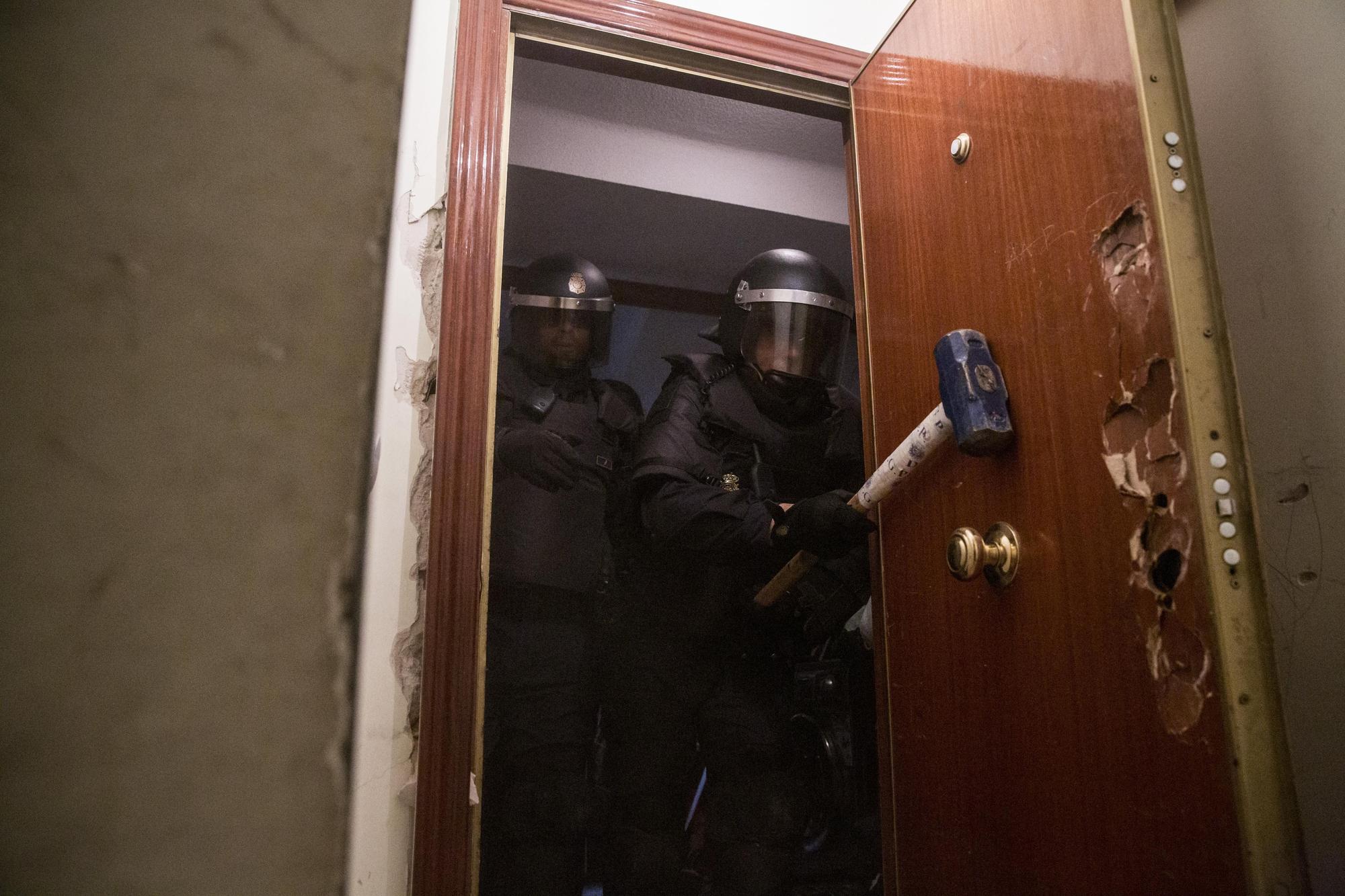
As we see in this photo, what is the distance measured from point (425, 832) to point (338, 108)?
91 cm

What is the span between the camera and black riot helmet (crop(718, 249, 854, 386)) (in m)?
1.98

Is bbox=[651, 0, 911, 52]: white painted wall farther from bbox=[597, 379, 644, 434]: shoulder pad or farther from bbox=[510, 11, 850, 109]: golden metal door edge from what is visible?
bbox=[597, 379, 644, 434]: shoulder pad

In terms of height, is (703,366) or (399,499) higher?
(703,366)

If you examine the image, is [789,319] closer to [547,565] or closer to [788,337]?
[788,337]

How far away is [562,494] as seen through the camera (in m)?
1.93

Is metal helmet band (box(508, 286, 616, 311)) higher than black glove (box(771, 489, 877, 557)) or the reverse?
higher

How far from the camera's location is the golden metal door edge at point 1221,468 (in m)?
0.56

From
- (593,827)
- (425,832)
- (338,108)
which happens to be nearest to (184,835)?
(338,108)

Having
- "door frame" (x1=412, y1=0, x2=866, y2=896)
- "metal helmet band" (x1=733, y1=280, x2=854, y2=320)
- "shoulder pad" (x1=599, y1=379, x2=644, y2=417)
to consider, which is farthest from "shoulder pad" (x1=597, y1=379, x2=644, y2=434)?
"door frame" (x1=412, y1=0, x2=866, y2=896)

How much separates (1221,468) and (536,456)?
1502mm

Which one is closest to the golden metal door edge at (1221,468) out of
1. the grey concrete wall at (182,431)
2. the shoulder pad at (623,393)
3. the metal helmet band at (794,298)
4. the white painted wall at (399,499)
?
the grey concrete wall at (182,431)

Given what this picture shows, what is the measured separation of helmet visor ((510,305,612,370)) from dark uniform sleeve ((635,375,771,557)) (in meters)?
0.44

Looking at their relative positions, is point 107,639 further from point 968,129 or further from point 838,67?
point 838,67

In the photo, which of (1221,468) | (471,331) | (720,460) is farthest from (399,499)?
(720,460)
